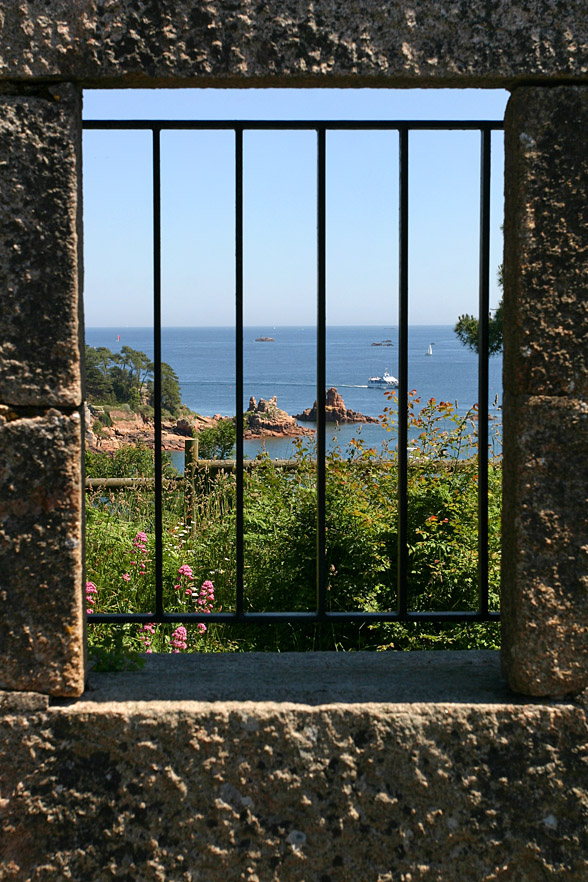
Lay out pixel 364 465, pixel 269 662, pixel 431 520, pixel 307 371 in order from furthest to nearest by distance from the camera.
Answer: pixel 307 371 → pixel 364 465 → pixel 431 520 → pixel 269 662

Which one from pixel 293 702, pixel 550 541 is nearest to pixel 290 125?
pixel 550 541

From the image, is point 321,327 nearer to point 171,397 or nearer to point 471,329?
point 471,329

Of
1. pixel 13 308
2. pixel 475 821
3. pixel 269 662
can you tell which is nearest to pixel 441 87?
pixel 13 308

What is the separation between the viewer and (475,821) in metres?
1.79

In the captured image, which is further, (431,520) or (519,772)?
(431,520)

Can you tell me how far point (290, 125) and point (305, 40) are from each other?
13.4 inches

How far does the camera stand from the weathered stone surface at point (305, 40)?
174cm

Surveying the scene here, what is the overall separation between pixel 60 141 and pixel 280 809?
1589mm

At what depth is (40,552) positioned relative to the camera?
1804 millimetres

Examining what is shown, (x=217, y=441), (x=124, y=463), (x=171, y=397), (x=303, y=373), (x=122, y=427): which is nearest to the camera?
(x=124, y=463)

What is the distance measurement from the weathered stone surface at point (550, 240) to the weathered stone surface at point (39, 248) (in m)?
1.02

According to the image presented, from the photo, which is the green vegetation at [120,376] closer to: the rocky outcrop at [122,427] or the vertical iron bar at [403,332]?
the rocky outcrop at [122,427]

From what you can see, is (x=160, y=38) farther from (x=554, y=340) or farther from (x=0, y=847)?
(x=0, y=847)

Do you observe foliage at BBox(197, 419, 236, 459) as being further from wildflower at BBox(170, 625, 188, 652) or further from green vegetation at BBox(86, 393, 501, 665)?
wildflower at BBox(170, 625, 188, 652)
